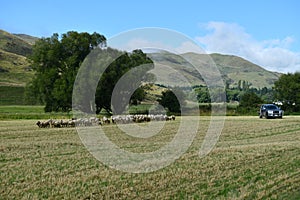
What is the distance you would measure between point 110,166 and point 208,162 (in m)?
3.53

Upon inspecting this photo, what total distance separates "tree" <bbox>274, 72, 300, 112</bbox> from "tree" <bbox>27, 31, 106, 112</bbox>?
4398cm

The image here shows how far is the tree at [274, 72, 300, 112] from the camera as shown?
85.6m

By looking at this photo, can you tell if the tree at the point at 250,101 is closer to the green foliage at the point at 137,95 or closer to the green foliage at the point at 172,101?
the green foliage at the point at 172,101

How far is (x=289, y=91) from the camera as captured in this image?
87.2 meters

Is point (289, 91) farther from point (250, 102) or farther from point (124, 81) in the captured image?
point (124, 81)

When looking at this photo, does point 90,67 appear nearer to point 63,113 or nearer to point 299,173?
point 63,113

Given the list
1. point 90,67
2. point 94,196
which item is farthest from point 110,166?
point 90,67

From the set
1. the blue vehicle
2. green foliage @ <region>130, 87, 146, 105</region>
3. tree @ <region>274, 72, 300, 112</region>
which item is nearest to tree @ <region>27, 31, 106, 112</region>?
green foliage @ <region>130, 87, 146, 105</region>

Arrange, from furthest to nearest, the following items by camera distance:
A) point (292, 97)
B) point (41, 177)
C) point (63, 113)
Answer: point (292, 97), point (63, 113), point (41, 177)

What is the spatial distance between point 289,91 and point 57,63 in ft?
164

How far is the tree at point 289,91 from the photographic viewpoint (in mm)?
85625

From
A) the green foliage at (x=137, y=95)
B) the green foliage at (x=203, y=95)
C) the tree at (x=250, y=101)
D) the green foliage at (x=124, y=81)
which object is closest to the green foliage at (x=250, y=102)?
the tree at (x=250, y=101)

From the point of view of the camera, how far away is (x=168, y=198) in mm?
9930

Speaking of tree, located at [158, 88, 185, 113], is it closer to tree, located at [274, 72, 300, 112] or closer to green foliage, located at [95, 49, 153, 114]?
green foliage, located at [95, 49, 153, 114]
